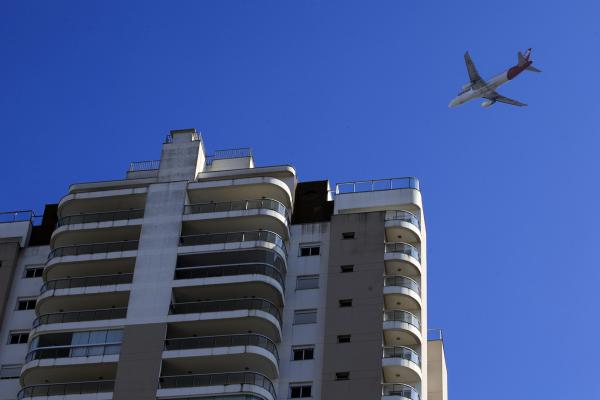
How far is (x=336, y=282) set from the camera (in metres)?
86.5

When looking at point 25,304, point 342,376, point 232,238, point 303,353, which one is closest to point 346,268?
point 303,353

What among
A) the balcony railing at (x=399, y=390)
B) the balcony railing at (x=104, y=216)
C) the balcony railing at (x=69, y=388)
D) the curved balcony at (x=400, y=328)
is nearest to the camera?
the balcony railing at (x=399, y=390)

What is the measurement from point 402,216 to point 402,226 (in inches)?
61.4

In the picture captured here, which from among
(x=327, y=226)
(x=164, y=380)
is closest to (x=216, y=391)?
(x=164, y=380)

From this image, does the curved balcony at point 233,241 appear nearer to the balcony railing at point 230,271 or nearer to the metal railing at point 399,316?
the balcony railing at point 230,271

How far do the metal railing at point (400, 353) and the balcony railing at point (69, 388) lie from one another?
62.7ft

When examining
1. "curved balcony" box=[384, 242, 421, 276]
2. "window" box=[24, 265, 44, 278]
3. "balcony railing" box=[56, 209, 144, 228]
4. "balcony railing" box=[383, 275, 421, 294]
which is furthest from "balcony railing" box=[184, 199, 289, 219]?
"window" box=[24, 265, 44, 278]

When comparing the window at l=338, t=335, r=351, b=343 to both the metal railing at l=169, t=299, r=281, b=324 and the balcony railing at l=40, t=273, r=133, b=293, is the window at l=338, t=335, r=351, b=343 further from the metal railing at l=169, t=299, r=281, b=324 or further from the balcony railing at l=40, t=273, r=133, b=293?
the balcony railing at l=40, t=273, r=133, b=293

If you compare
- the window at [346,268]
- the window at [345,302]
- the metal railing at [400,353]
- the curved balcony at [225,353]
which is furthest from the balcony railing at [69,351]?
the metal railing at [400,353]

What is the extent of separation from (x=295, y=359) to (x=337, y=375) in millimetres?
3691

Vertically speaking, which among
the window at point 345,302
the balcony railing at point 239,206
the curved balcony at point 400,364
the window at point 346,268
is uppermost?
the balcony railing at point 239,206

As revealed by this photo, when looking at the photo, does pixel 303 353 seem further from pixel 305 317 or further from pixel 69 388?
pixel 69 388

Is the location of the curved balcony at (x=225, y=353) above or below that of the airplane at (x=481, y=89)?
below

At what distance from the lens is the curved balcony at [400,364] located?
269 ft
